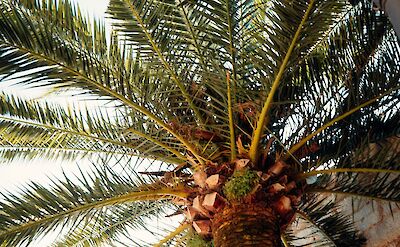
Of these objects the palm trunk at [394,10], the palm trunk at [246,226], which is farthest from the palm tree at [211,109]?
the palm trunk at [394,10]

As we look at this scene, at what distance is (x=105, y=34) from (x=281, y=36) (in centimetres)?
169

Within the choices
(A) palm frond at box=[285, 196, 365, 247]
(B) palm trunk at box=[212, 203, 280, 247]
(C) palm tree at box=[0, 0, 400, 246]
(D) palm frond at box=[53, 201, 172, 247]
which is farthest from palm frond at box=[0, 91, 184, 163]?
(A) palm frond at box=[285, 196, 365, 247]

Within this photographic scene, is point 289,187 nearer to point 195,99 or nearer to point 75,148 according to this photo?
point 195,99

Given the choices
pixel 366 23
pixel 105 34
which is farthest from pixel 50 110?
pixel 366 23

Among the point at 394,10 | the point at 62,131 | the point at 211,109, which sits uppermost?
the point at 394,10

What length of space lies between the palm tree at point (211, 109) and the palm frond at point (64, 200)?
10 millimetres

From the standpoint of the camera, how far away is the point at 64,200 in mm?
4414

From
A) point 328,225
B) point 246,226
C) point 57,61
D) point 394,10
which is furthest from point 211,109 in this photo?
point 394,10

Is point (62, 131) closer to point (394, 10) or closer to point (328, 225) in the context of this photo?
point (328, 225)

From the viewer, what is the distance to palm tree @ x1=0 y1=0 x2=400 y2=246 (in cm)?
410

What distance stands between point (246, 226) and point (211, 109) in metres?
1.14

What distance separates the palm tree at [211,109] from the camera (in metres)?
4.10

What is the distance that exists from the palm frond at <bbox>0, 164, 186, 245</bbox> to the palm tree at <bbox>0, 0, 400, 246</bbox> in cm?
1

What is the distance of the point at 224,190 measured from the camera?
415cm
